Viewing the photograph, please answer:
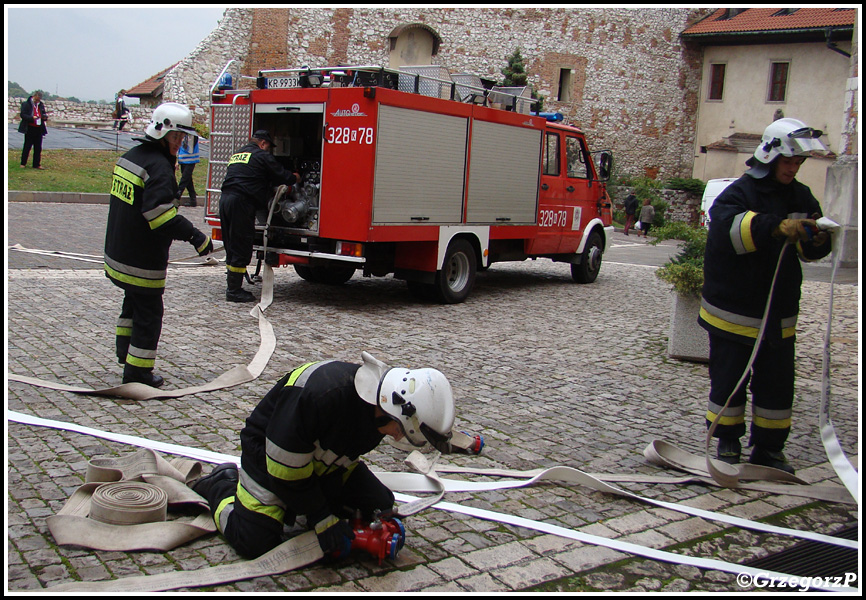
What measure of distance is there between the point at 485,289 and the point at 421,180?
277 centimetres

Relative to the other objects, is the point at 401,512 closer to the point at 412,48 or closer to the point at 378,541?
the point at 378,541

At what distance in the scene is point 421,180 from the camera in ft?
30.5

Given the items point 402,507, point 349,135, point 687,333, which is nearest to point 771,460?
point 402,507

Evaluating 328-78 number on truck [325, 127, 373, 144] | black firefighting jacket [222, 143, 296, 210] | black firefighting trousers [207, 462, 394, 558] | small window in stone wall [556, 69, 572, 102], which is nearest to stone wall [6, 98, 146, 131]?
small window in stone wall [556, 69, 572, 102]

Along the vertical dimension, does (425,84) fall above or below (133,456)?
above

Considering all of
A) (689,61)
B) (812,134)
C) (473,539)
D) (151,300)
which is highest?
(689,61)

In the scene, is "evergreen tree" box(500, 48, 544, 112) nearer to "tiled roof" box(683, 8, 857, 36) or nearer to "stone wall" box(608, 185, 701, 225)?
"stone wall" box(608, 185, 701, 225)

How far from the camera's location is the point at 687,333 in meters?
7.57

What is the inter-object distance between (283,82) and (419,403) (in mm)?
7554

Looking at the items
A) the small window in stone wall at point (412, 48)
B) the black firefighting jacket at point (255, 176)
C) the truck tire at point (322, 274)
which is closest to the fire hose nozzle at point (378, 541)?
the black firefighting jacket at point (255, 176)

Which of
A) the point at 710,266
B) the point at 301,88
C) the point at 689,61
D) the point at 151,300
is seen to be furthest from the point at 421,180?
the point at 689,61

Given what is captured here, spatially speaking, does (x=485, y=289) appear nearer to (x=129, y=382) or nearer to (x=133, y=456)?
(x=129, y=382)

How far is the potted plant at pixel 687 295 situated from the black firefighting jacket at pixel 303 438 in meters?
4.89

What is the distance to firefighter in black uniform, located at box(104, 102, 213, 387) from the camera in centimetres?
534
